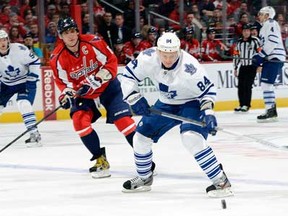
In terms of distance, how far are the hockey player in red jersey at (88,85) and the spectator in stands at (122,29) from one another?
6.42 metres

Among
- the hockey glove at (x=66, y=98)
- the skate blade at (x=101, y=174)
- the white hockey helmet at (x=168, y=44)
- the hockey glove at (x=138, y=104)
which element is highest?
the white hockey helmet at (x=168, y=44)

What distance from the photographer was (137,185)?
6.98m

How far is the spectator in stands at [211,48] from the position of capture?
573 inches

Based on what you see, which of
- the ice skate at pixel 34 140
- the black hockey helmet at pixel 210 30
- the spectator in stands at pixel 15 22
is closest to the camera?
the ice skate at pixel 34 140

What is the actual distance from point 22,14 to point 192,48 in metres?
2.40

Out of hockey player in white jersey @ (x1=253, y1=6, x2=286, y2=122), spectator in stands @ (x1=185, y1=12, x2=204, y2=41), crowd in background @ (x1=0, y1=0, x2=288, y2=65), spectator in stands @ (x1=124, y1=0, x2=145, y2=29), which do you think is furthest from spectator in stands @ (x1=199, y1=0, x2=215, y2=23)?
hockey player in white jersey @ (x1=253, y1=6, x2=286, y2=122)

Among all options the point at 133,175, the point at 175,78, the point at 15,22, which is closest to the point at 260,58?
the point at 15,22

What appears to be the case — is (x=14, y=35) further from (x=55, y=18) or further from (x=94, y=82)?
(x=94, y=82)

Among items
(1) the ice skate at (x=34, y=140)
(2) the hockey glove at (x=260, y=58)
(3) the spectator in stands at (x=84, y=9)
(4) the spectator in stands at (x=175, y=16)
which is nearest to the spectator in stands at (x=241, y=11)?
(4) the spectator in stands at (x=175, y=16)

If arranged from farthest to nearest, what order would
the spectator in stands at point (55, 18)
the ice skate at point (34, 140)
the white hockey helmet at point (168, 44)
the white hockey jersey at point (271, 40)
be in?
the spectator in stands at point (55, 18) < the white hockey jersey at point (271, 40) < the ice skate at point (34, 140) < the white hockey helmet at point (168, 44)

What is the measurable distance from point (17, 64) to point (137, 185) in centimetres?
350

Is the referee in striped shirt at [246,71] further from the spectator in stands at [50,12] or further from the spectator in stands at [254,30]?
the spectator in stands at [50,12]

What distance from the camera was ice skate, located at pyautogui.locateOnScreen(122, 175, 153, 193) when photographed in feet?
22.8

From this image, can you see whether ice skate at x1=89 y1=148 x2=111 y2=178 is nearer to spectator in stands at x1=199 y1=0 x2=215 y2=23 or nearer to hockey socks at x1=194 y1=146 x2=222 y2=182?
hockey socks at x1=194 y1=146 x2=222 y2=182
